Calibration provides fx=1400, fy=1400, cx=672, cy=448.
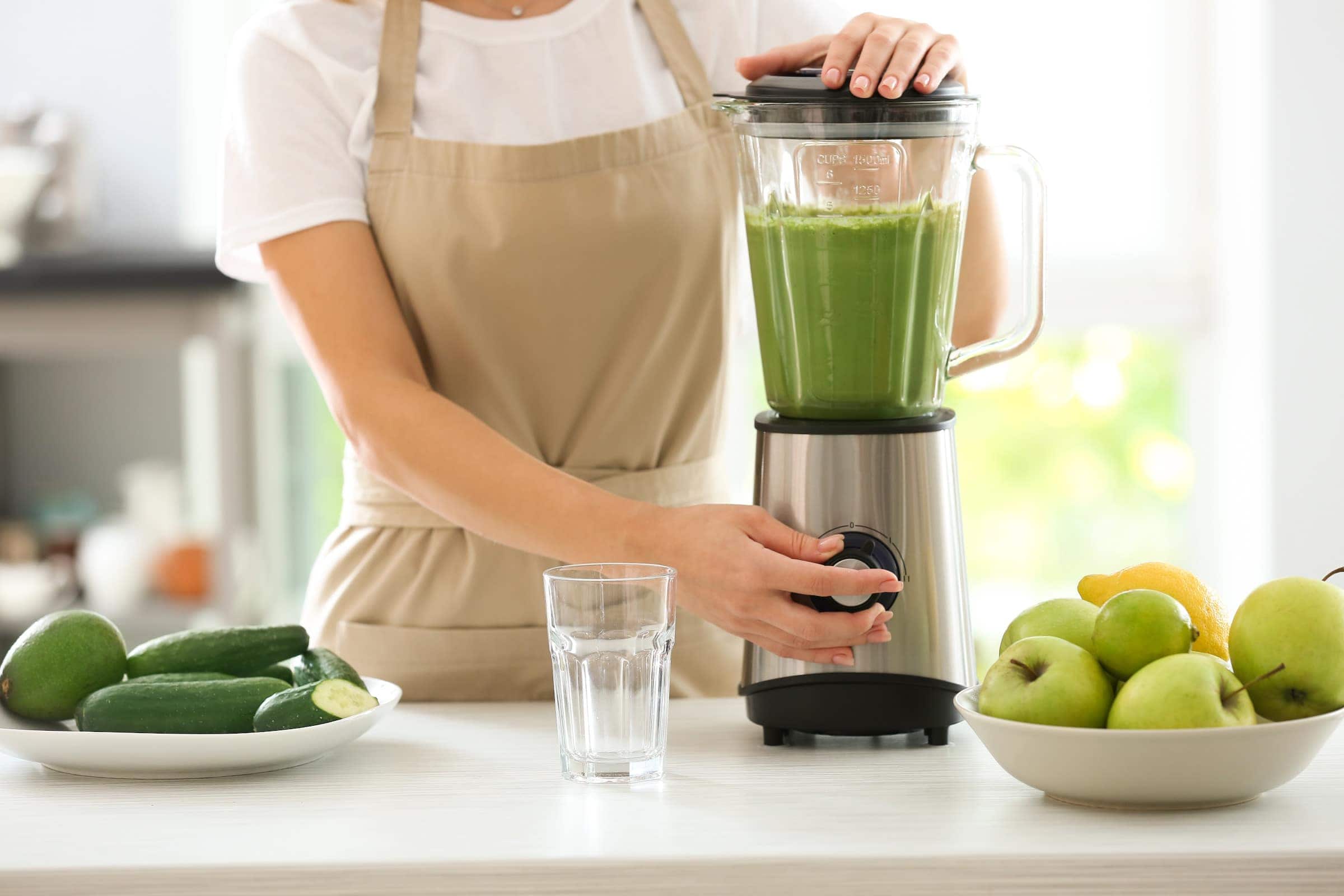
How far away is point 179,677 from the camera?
936 millimetres

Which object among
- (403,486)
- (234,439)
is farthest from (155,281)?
(403,486)

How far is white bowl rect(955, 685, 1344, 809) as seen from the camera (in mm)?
737

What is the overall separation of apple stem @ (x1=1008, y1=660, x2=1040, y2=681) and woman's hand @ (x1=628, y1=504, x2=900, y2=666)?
13 cm

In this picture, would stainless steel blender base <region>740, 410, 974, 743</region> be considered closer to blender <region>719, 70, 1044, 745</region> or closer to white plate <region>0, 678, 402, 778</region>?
blender <region>719, 70, 1044, 745</region>

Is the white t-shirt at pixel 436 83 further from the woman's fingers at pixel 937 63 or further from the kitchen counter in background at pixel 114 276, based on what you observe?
the kitchen counter in background at pixel 114 276

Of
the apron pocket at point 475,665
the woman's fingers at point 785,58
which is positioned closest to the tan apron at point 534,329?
Result: the apron pocket at point 475,665

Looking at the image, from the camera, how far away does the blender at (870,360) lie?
0.94 meters

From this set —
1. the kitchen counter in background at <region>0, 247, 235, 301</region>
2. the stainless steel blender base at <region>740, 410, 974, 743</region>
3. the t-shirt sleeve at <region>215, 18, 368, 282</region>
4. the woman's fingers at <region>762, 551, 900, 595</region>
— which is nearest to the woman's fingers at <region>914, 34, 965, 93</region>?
the stainless steel blender base at <region>740, 410, 974, 743</region>

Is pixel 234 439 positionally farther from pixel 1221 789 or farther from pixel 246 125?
pixel 1221 789

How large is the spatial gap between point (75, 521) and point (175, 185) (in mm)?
724

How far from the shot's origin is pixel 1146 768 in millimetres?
749

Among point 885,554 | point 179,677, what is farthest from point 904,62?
point 179,677

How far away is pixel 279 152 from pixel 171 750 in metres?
0.57

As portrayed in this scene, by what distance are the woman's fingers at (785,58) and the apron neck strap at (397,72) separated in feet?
1.27
